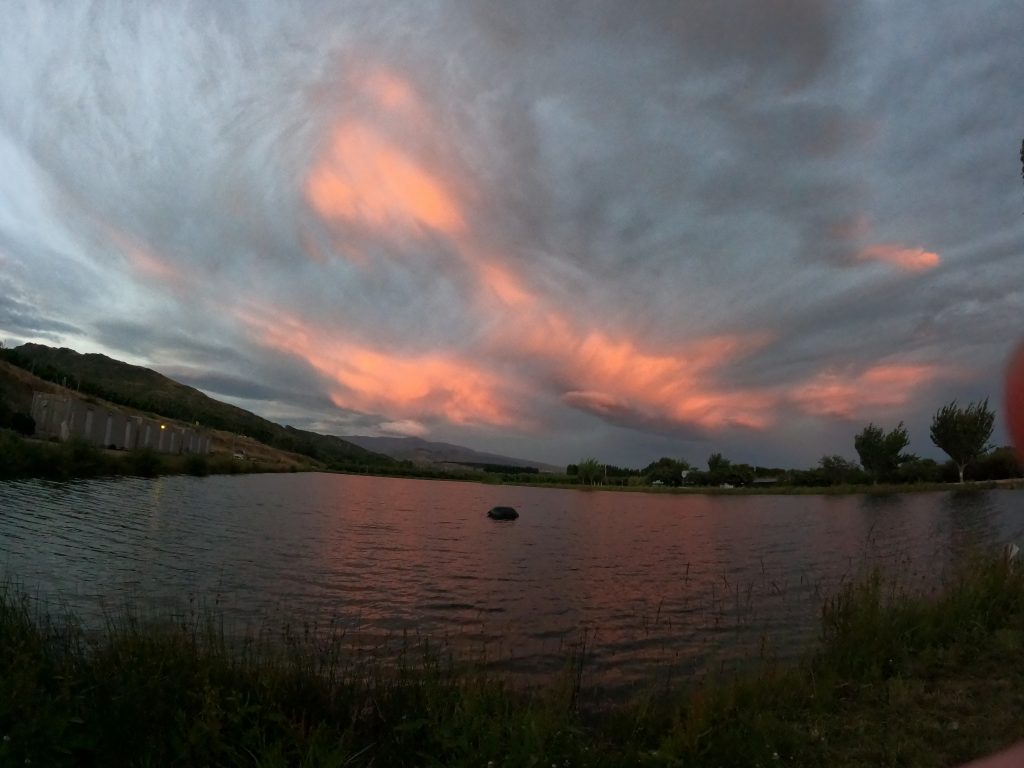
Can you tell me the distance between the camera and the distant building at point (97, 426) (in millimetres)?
68062

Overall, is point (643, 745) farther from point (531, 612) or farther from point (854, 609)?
point (531, 612)

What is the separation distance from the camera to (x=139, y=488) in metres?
46.4

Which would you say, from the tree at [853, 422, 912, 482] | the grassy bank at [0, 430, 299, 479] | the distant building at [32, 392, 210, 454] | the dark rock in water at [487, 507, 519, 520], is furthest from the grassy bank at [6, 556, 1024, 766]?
the tree at [853, 422, 912, 482]

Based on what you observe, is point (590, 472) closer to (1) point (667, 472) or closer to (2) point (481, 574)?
(1) point (667, 472)

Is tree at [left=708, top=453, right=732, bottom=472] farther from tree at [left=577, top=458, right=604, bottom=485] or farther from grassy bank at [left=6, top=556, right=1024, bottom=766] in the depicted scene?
grassy bank at [left=6, top=556, right=1024, bottom=766]

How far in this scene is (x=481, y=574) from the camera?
2069 centimetres

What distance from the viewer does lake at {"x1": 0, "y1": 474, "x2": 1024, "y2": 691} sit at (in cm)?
1216

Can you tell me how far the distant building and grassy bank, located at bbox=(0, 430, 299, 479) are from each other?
11.9ft

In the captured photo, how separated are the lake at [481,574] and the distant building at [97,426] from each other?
1460 inches

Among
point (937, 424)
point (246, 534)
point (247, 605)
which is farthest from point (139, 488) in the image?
point (937, 424)

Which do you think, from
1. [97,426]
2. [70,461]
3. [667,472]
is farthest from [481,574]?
[667,472]

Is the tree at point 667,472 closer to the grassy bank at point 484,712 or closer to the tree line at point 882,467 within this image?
the tree line at point 882,467

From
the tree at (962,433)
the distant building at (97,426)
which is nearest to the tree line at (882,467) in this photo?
the tree at (962,433)

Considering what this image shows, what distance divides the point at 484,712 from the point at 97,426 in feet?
287
